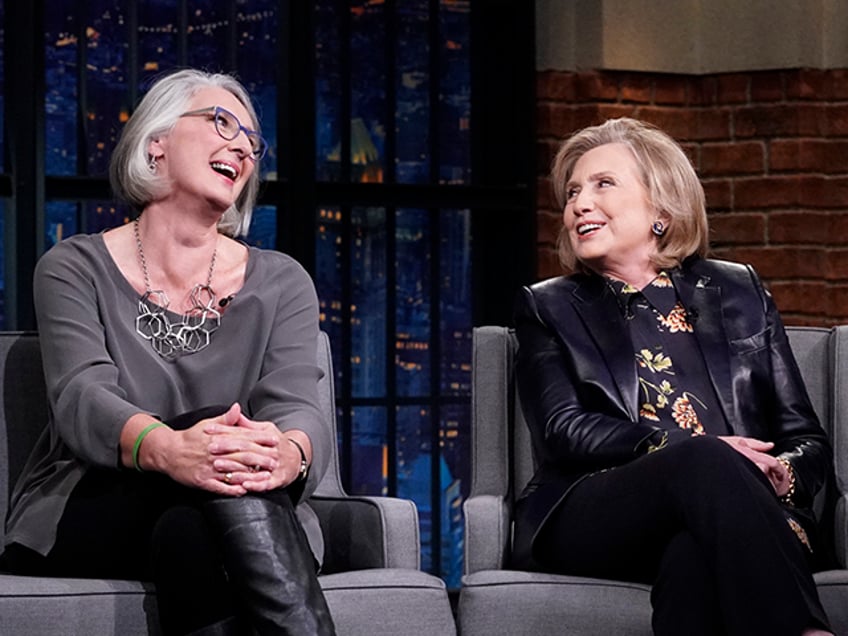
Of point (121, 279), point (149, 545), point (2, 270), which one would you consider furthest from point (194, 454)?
point (2, 270)

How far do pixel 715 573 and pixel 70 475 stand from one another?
1065 mm

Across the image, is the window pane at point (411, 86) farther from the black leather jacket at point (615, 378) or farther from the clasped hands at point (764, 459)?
the clasped hands at point (764, 459)

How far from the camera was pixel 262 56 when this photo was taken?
4.39 meters

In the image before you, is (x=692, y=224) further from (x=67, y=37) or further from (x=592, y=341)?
(x=67, y=37)

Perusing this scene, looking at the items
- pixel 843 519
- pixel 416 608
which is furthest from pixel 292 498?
pixel 843 519

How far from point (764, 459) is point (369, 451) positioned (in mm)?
2113

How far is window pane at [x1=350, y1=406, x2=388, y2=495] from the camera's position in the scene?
446 cm

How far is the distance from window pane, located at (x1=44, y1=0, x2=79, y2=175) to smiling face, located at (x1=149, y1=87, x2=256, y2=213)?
1611mm

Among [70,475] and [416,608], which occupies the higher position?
[70,475]

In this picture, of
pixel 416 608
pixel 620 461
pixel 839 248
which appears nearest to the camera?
pixel 416 608

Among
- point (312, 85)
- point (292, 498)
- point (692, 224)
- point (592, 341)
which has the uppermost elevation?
point (312, 85)

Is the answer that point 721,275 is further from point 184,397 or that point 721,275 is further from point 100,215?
point 100,215

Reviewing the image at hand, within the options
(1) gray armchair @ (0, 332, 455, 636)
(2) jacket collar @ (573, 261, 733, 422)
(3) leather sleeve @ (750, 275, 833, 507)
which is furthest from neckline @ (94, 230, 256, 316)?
(3) leather sleeve @ (750, 275, 833, 507)

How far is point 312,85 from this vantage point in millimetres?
4336
